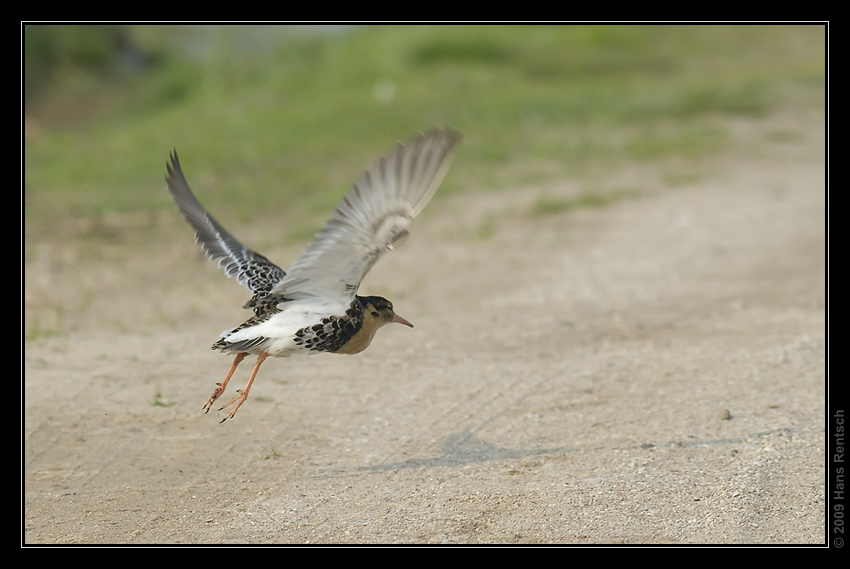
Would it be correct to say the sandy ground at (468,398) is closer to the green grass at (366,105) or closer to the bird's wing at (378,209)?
the bird's wing at (378,209)

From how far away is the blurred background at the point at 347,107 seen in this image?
11.2 m

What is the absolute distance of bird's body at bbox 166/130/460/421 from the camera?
14.3 feet

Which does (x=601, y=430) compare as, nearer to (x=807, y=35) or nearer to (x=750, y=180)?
(x=750, y=180)

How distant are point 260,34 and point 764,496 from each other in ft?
57.8

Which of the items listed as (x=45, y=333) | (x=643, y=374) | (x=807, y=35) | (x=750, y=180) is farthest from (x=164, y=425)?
(x=807, y=35)

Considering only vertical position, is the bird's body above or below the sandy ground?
above

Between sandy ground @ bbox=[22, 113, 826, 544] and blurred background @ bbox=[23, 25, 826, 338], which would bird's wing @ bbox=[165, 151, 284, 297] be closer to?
sandy ground @ bbox=[22, 113, 826, 544]

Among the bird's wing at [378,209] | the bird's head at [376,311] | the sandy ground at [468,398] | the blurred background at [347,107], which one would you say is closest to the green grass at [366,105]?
the blurred background at [347,107]

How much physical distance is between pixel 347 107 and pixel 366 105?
0.35 meters

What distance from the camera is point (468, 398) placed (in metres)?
6.08

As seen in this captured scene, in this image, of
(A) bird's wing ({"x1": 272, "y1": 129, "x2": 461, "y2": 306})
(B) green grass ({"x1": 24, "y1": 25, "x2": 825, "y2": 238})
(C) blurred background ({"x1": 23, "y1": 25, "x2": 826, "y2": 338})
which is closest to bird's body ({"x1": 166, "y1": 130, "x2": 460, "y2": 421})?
(A) bird's wing ({"x1": 272, "y1": 129, "x2": 461, "y2": 306})

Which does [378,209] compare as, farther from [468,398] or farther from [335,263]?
[468,398]

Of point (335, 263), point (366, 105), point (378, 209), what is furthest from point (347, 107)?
point (378, 209)

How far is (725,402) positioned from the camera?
5859 mm
